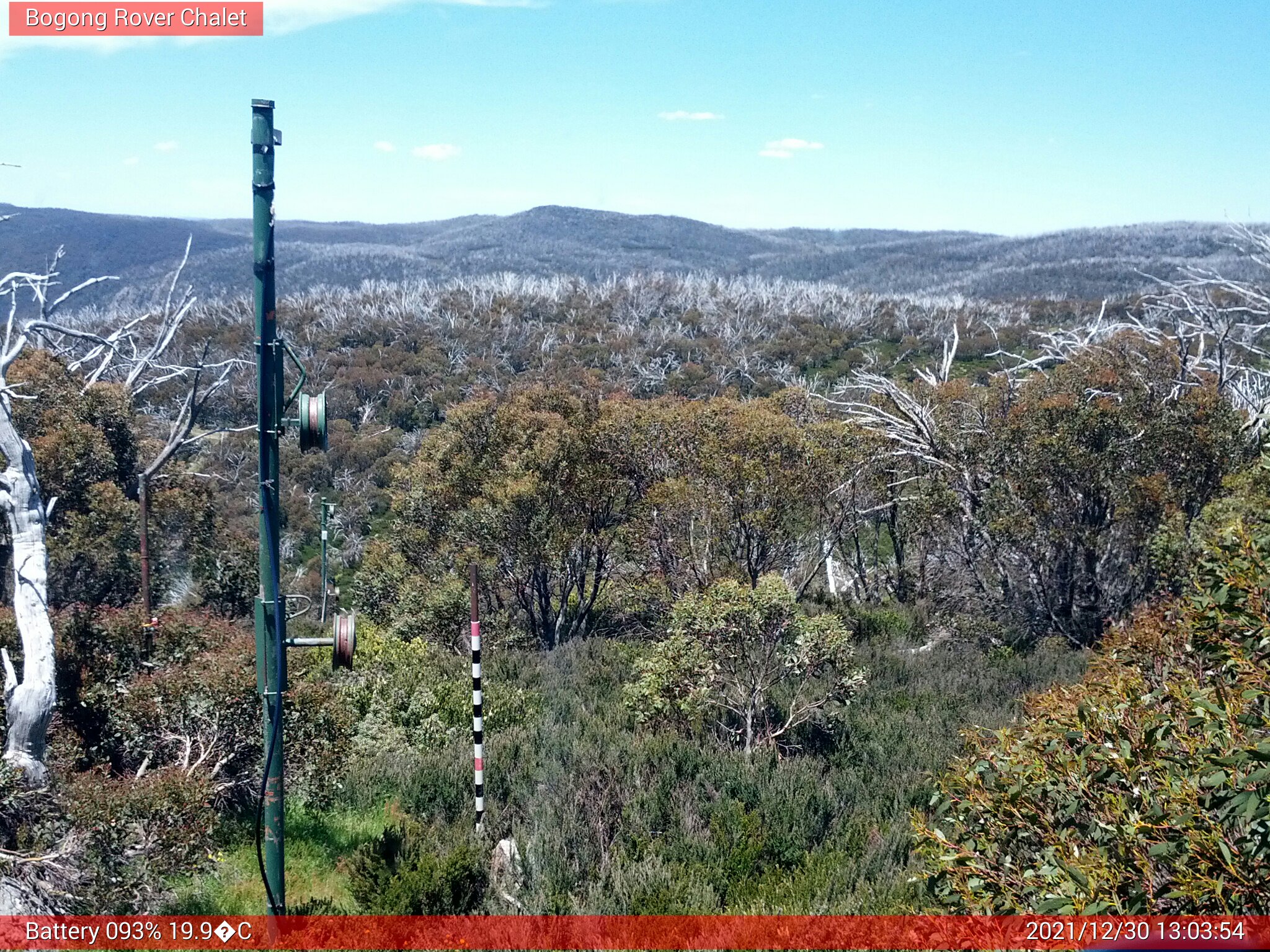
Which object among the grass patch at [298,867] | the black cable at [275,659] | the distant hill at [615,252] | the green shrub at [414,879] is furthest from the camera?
the distant hill at [615,252]

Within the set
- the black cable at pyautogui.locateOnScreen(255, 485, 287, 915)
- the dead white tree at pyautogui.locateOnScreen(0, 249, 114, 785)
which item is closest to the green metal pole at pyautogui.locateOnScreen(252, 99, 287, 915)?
the black cable at pyautogui.locateOnScreen(255, 485, 287, 915)

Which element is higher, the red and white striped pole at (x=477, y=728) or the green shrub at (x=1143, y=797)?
the green shrub at (x=1143, y=797)

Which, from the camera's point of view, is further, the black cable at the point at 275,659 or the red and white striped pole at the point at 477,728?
the red and white striped pole at the point at 477,728

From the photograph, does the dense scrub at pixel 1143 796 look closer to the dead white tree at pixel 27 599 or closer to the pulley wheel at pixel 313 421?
the pulley wheel at pixel 313 421

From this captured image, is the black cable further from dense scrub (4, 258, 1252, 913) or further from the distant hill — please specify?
the distant hill

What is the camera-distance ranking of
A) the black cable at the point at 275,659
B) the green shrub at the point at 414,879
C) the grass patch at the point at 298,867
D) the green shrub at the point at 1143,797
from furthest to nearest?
the grass patch at the point at 298,867 → the green shrub at the point at 414,879 → the black cable at the point at 275,659 → the green shrub at the point at 1143,797

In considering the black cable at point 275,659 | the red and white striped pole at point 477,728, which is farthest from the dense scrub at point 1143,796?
the red and white striped pole at point 477,728
